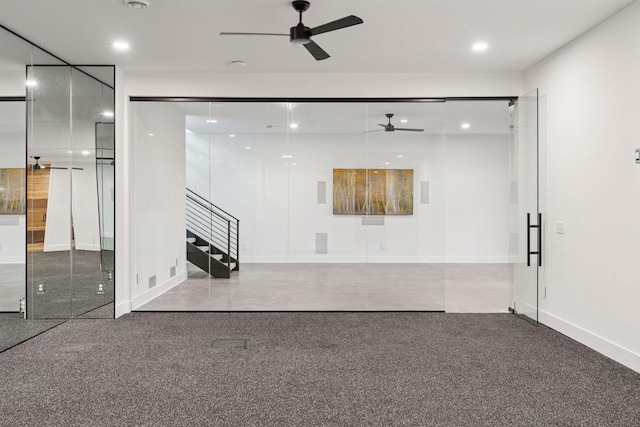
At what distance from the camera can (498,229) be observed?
34.1ft

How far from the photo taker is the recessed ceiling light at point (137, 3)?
3670mm

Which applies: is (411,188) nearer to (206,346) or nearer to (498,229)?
(206,346)

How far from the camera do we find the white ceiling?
12.4 feet

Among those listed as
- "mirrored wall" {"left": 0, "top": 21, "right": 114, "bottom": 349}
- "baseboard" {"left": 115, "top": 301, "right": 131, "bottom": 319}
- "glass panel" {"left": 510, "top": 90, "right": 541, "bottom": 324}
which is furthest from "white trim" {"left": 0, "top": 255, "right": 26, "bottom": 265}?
"glass panel" {"left": 510, "top": 90, "right": 541, "bottom": 324}

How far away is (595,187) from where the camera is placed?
4262 mm

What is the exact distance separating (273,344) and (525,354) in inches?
86.7

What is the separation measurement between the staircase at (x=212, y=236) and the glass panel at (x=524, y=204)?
331cm

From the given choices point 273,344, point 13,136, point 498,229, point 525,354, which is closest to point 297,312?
point 273,344

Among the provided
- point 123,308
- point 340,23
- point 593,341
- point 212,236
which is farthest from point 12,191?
point 593,341

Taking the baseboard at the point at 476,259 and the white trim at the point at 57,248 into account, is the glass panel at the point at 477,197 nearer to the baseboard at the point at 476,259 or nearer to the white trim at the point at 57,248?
the baseboard at the point at 476,259

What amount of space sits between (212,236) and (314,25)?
9.13 ft

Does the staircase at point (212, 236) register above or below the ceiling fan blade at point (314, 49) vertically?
below

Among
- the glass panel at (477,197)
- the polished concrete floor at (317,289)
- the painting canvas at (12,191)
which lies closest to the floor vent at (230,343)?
the polished concrete floor at (317,289)

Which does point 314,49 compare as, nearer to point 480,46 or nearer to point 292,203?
point 480,46
